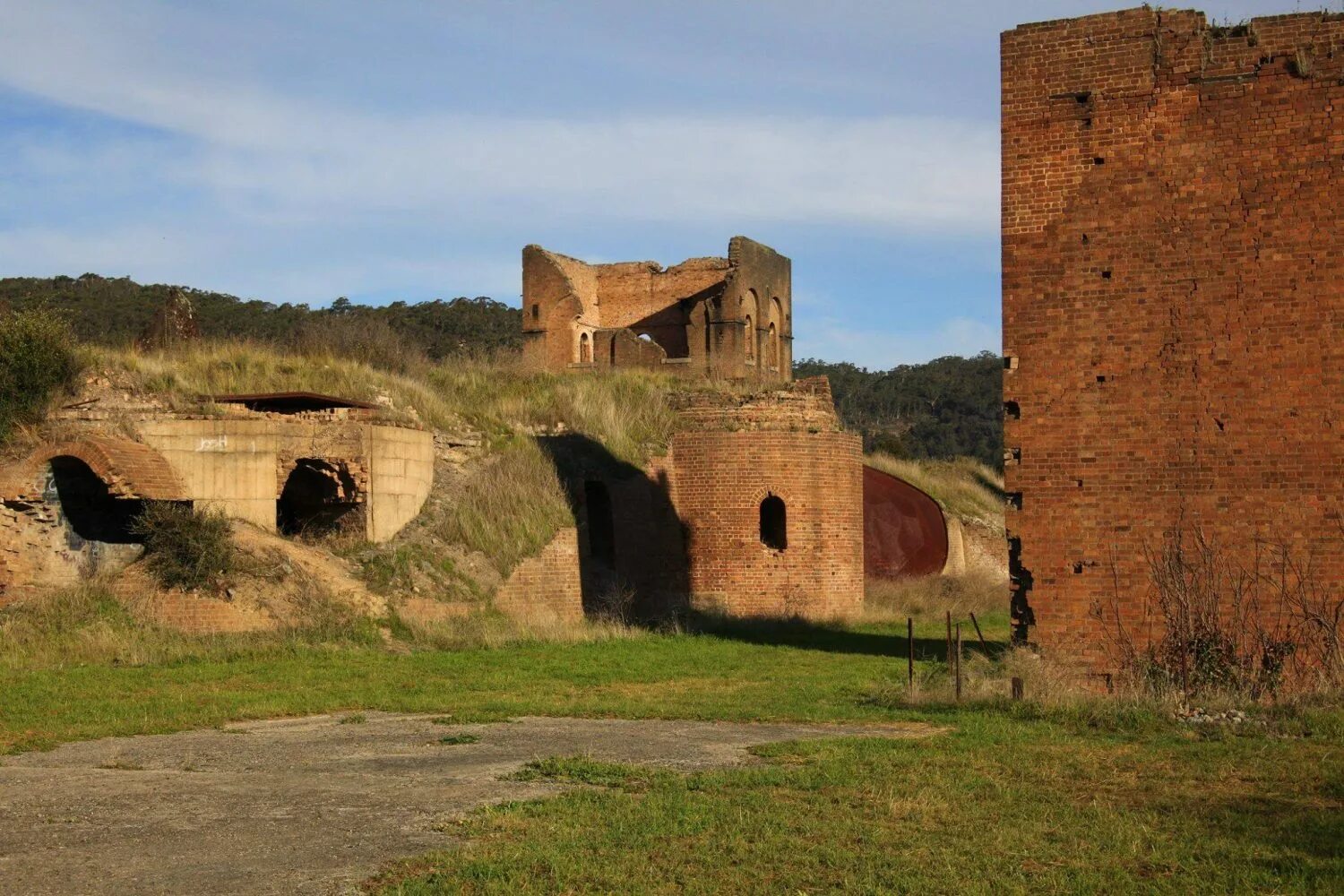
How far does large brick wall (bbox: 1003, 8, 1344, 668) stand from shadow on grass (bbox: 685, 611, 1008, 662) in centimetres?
335

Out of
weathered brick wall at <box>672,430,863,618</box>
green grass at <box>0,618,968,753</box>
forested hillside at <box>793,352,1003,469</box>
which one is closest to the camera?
green grass at <box>0,618,968,753</box>

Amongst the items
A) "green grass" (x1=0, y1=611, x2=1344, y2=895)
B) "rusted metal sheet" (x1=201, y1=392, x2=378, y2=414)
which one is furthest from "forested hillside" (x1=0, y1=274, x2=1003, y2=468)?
"green grass" (x1=0, y1=611, x2=1344, y2=895)

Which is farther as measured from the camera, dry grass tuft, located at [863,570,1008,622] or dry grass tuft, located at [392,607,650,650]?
dry grass tuft, located at [863,570,1008,622]

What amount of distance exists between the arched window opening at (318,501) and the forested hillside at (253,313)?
22178 millimetres

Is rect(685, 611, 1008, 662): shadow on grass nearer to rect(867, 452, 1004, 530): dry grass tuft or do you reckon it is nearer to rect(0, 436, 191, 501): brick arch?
rect(0, 436, 191, 501): brick arch

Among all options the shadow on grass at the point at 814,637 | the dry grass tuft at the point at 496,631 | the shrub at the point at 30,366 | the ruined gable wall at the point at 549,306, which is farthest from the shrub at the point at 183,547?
the ruined gable wall at the point at 549,306

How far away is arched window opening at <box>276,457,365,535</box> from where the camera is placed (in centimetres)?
1897

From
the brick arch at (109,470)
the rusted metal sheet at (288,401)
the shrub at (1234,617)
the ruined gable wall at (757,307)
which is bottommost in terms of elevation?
the shrub at (1234,617)

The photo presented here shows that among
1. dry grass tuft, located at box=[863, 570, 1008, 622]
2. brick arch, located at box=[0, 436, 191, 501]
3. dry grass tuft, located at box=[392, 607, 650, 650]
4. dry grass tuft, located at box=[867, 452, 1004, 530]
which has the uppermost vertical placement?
brick arch, located at box=[0, 436, 191, 501]

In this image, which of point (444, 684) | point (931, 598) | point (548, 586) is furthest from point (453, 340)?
point (444, 684)

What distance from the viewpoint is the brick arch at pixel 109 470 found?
16.6 metres

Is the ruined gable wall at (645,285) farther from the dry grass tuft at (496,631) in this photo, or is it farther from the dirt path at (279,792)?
the dirt path at (279,792)

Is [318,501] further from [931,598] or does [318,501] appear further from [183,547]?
[931,598]

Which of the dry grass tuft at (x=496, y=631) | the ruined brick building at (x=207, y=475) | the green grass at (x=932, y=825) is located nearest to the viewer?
the green grass at (x=932, y=825)
